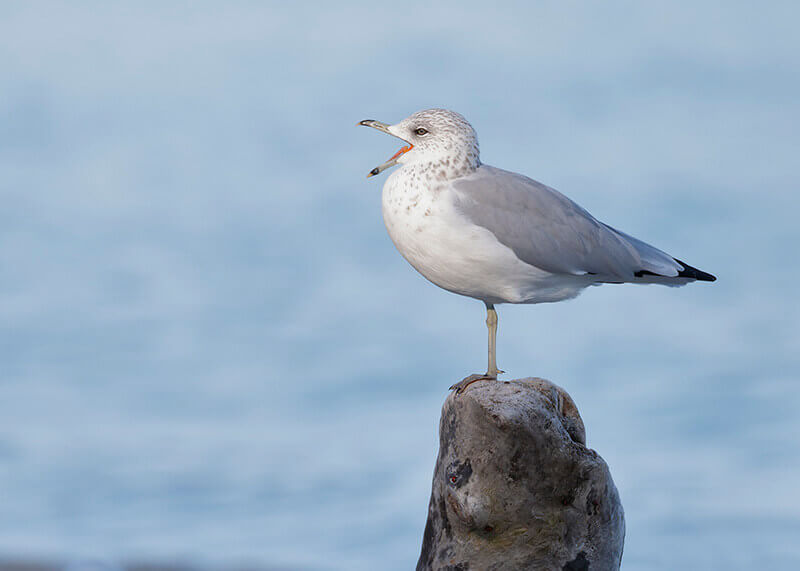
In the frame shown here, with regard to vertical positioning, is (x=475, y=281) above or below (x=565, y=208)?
below

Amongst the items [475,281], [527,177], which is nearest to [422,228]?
[475,281]

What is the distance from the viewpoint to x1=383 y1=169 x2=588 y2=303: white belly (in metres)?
9.01

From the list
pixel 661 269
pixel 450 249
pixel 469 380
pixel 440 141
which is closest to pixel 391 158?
pixel 440 141

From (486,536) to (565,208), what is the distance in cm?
308

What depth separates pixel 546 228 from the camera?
30.6ft

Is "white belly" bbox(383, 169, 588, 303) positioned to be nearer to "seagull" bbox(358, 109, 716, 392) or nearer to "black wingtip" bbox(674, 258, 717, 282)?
"seagull" bbox(358, 109, 716, 392)

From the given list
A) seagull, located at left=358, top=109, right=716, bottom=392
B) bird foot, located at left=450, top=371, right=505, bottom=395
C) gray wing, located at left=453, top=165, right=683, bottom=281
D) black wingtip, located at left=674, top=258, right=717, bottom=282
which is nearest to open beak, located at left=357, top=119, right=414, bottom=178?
seagull, located at left=358, top=109, right=716, bottom=392

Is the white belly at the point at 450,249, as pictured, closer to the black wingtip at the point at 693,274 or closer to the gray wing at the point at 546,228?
the gray wing at the point at 546,228

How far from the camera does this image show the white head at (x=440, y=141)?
9.32 meters

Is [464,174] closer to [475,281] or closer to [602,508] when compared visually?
[475,281]

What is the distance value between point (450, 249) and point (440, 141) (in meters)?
1.04

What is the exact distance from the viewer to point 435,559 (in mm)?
9375

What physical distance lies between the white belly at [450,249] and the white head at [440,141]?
0.23m

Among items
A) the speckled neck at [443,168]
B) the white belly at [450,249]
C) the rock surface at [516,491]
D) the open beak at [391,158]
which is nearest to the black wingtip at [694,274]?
the white belly at [450,249]
